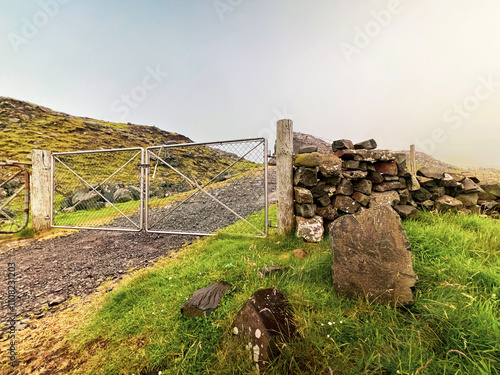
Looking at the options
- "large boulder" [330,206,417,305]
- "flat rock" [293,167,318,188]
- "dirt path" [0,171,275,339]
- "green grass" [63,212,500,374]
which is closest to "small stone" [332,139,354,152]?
"flat rock" [293,167,318,188]

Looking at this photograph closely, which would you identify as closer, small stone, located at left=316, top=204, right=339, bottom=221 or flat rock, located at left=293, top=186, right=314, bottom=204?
flat rock, located at left=293, top=186, right=314, bottom=204

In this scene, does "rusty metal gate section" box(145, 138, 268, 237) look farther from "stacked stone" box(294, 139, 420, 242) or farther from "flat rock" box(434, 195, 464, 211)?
"flat rock" box(434, 195, 464, 211)

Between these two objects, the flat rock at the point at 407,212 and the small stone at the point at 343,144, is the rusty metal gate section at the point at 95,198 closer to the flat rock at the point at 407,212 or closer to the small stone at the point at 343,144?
the small stone at the point at 343,144

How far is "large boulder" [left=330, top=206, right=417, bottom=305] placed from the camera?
2162mm

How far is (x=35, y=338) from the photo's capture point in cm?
250

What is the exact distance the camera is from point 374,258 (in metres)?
2.28

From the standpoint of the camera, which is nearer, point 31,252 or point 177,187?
point 31,252

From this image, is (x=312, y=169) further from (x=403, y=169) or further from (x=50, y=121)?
(x=50, y=121)

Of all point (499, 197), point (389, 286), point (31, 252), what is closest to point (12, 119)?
point (31, 252)

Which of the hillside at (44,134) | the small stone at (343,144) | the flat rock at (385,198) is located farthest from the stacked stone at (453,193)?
the hillside at (44,134)

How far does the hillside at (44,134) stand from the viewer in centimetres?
2003

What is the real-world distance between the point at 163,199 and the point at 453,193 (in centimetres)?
1123

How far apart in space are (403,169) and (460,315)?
3704 millimetres

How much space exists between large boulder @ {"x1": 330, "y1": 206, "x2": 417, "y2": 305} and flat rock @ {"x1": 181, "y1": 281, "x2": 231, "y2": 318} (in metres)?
1.36
